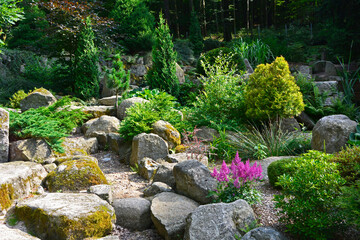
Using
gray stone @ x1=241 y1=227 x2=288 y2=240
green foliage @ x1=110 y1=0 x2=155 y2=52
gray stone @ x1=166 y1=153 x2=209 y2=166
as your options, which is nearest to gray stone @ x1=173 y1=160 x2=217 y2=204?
gray stone @ x1=241 y1=227 x2=288 y2=240

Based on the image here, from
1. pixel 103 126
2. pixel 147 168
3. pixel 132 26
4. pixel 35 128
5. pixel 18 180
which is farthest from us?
pixel 132 26

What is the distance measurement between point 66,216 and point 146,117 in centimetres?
327

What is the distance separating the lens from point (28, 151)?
5.30 metres

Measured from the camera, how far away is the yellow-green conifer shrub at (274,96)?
6871mm

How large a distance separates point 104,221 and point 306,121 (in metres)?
6.46

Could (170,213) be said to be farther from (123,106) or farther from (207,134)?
(123,106)

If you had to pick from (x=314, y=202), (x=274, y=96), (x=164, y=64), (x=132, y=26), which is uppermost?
(x=132, y=26)

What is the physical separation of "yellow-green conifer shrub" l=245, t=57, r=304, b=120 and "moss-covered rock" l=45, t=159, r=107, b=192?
3.97 meters

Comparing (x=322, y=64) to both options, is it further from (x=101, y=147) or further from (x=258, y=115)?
(x=101, y=147)

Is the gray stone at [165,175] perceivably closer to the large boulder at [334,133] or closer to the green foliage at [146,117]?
the green foliage at [146,117]

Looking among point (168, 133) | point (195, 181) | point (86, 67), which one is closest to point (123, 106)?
point (168, 133)

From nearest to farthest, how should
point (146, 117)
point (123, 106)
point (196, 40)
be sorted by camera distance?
1. point (146, 117)
2. point (123, 106)
3. point (196, 40)

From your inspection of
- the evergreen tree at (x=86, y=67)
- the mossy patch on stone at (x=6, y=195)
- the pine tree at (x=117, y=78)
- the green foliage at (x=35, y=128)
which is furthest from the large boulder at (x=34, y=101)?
the mossy patch on stone at (x=6, y=195)

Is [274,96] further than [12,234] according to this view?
Yes
